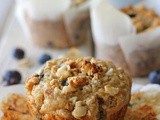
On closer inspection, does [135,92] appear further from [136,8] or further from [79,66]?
[136,8]

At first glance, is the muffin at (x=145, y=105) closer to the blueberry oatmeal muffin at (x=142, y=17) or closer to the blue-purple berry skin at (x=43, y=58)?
the blueberry oatmeal muffin at (x=142, y=17)

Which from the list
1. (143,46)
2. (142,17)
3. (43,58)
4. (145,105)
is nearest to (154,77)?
(143,46)

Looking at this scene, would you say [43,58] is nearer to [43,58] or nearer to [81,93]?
[43,58]

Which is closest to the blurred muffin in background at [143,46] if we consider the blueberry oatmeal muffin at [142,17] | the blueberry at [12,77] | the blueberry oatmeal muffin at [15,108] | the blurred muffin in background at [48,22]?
the blueberry oatmeal muffin at [142,17]

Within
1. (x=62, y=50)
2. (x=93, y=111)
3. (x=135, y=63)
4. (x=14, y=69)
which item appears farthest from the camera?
(x=62, y=50)

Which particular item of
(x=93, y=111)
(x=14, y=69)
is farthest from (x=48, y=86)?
(x=14, y=69)

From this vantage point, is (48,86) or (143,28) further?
(143,28)

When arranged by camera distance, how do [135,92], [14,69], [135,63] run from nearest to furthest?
[135,92]
[135,63]
[14,69]
